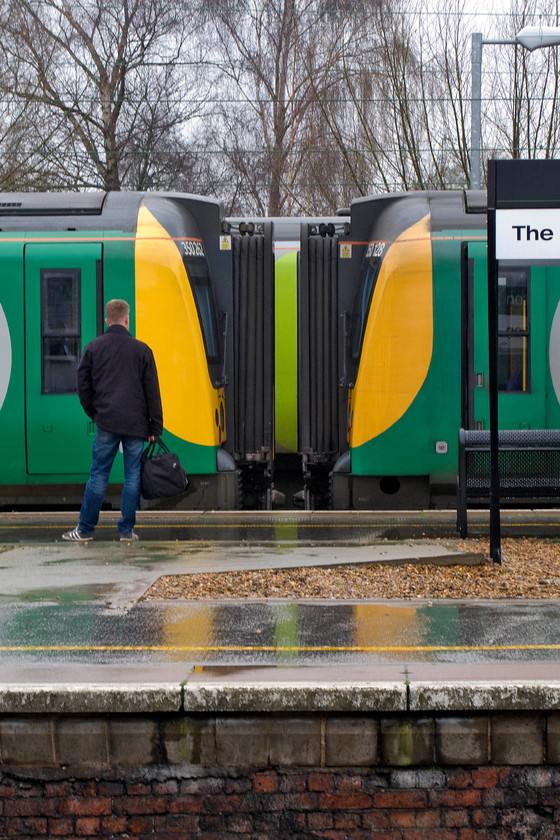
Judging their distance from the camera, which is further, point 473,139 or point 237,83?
point 237,83

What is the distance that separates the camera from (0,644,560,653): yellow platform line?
5078 mm

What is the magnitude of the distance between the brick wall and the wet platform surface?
152 millimetres

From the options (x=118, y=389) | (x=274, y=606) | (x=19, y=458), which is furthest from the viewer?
(x=19, y=458)

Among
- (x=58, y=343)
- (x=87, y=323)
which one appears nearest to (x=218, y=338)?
(x=87, y=323)

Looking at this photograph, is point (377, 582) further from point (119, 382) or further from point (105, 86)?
point (105, 86)

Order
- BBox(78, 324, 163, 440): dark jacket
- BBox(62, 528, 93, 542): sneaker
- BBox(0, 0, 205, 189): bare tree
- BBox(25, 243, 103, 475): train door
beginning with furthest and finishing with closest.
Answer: BBox(0, 0, 205, 189): bare tree, BBox(25, 243, 103, 475): train door, BBox(62, 528, 93, 542): sneaker, BBox(78, 324, 163, 440): dark jacket

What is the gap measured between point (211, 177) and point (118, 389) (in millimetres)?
21193

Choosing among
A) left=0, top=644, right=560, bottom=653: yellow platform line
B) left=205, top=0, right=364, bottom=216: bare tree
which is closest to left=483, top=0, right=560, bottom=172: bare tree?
left=205, top=0, right=364, bottom=216: bare tree

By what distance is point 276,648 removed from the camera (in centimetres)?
512

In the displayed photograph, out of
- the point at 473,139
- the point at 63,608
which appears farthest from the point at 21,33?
the point at 63,608

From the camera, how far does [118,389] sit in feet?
28.0

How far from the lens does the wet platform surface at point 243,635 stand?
439cm

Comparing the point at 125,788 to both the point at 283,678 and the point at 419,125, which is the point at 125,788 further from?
the point at 419,125

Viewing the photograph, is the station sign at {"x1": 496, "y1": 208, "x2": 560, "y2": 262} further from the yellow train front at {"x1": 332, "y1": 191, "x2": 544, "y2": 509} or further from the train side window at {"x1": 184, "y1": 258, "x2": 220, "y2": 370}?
the train side window at {"x1": 184, "y1": 258, "x2": 220, "y2": 370}
